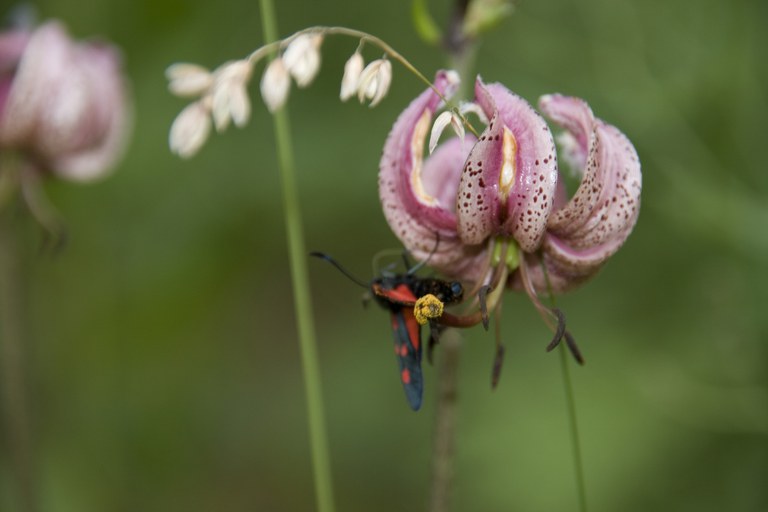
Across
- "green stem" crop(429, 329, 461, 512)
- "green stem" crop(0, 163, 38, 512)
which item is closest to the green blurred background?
"green stem" crop(0, 163, 38, 512)

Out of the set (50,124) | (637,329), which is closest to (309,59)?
(50,124)

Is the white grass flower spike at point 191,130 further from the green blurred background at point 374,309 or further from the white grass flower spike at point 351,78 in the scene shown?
the green blurred background at point 374,309

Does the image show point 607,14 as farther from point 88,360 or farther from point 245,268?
point 88,360

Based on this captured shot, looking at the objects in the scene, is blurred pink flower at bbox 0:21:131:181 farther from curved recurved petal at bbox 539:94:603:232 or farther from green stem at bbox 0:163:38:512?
curved recurved petal at bbox 539:94:603:232

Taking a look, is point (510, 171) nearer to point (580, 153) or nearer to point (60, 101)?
point (580, 153)

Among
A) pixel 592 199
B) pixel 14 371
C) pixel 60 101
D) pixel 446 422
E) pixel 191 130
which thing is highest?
pixel 60 101

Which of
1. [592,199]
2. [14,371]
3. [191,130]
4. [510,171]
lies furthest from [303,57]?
[14,371]

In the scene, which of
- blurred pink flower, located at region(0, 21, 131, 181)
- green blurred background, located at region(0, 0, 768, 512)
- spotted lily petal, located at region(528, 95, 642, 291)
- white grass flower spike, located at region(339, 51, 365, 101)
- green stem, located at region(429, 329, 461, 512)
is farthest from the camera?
green blurred background, located at region(0, 0, 768, 512)
